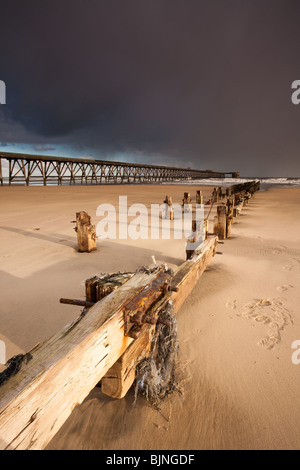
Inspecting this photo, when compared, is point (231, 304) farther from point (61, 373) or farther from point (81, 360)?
point (61, 373)

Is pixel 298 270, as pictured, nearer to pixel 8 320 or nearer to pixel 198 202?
pixel 8 320

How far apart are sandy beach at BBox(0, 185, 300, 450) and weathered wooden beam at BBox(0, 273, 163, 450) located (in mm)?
827

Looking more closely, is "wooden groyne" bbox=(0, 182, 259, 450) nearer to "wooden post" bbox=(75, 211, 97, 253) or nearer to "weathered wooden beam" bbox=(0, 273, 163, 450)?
"weathered wooden beam" bbox=(0, 273, 163, 450)

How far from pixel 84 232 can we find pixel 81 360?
474 cm

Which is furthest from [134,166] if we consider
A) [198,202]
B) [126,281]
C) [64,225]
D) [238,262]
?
[126,281]

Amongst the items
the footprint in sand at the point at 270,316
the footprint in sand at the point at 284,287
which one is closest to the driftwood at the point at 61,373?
the footprint in sand at the point at 270,316

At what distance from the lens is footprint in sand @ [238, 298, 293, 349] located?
2.85 meters

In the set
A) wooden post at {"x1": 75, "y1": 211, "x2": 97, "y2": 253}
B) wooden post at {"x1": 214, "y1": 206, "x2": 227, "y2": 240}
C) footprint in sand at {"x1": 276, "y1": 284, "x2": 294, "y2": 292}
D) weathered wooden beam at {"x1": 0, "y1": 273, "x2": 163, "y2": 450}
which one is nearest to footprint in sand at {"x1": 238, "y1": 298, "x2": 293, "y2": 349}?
footprint in sand at {"x1": 276, "y1": 284, "x2": 294, "y2": 292}

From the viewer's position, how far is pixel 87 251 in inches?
232

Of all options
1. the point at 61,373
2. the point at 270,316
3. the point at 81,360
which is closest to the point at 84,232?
the point at 270,316

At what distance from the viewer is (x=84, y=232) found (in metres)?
5.79

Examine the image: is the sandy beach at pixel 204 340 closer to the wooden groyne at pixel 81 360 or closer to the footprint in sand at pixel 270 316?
the footprint in sand at pixel 270 316
